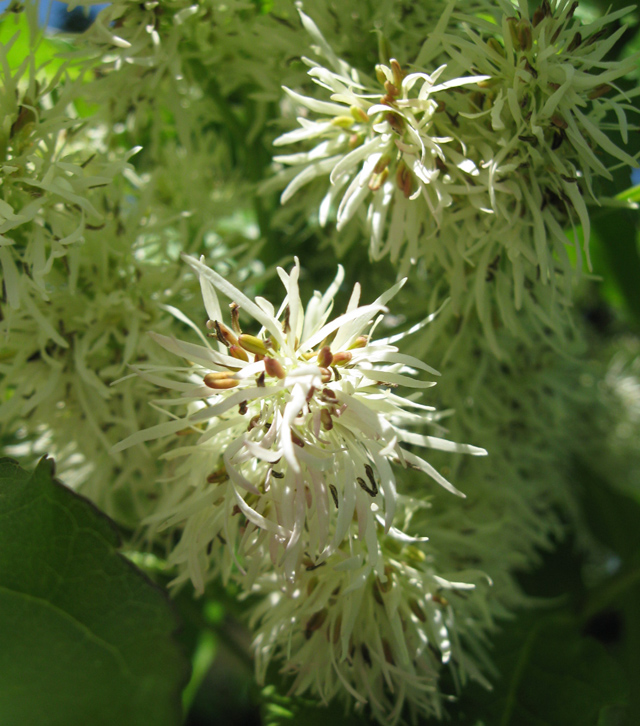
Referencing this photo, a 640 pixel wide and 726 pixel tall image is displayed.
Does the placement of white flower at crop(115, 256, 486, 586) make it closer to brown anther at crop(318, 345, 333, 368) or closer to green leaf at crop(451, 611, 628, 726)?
brown anther at crop(318, 345, 333, 368)

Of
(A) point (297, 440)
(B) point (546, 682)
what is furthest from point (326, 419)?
(B) point (546, 682)

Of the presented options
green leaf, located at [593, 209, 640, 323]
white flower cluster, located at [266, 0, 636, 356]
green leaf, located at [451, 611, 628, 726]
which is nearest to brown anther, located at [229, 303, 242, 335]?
white flower cluster, located at [266, 0, 636, 356]

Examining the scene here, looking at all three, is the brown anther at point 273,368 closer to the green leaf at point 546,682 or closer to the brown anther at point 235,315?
the brown anther at point 235,315

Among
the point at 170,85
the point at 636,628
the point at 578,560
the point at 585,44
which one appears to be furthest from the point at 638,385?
the point at 170,85

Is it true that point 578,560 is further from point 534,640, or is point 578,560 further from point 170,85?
point 170,85

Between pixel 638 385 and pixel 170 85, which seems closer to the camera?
pixel 170 85

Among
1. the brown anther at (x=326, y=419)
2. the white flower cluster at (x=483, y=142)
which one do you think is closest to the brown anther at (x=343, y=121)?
the white flower cluster at (x=483, y=142)

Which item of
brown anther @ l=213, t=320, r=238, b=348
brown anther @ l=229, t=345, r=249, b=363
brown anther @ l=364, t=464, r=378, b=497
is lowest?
brown anther @ l=364, t=464, r=378, b=497
